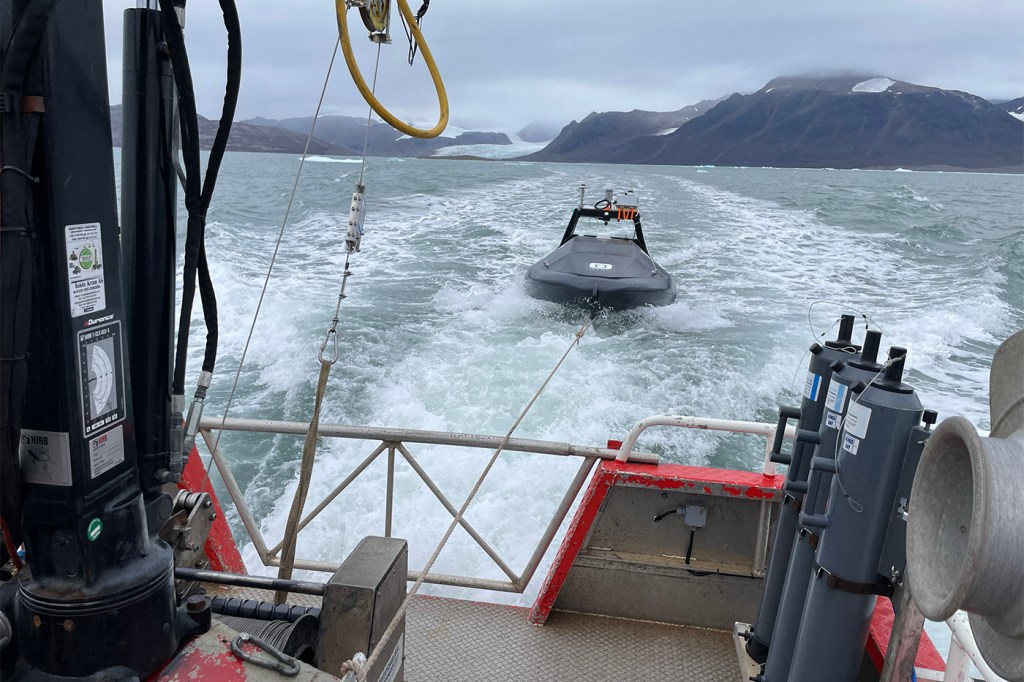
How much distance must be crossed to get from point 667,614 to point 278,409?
5.51 m

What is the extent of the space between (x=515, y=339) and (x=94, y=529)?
8.75 m

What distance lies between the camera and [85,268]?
1279mm

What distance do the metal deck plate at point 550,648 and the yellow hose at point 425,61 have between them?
199 cm

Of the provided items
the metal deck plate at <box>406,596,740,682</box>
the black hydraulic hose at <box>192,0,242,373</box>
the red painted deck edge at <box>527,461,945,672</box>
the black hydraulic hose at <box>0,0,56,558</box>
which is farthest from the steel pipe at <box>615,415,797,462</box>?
the black hydraulic hose at <box>0,0,56,558</box>

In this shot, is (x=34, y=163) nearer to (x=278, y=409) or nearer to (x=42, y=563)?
(x=42, y=563)

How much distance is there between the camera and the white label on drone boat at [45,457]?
130cm

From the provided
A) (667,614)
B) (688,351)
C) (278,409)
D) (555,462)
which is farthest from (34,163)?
(688,351)

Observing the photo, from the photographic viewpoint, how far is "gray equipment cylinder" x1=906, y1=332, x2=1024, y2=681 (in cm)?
104

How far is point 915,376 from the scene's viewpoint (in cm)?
949

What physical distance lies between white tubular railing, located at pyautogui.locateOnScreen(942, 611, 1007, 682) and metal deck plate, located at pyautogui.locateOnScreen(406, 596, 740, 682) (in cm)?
114

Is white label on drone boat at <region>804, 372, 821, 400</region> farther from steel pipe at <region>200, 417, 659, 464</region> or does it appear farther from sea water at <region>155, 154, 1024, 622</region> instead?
steel pipe at <region>200, 417, 659, 464</region>

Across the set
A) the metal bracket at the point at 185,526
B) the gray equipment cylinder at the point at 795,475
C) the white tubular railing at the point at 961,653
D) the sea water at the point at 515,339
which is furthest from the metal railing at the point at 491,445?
the white tubular railing at the point at 961,653

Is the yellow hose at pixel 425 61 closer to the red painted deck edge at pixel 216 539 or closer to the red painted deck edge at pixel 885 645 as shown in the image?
the red painted deck edge at pixel 216 539

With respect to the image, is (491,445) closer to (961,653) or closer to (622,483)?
(622,483)
